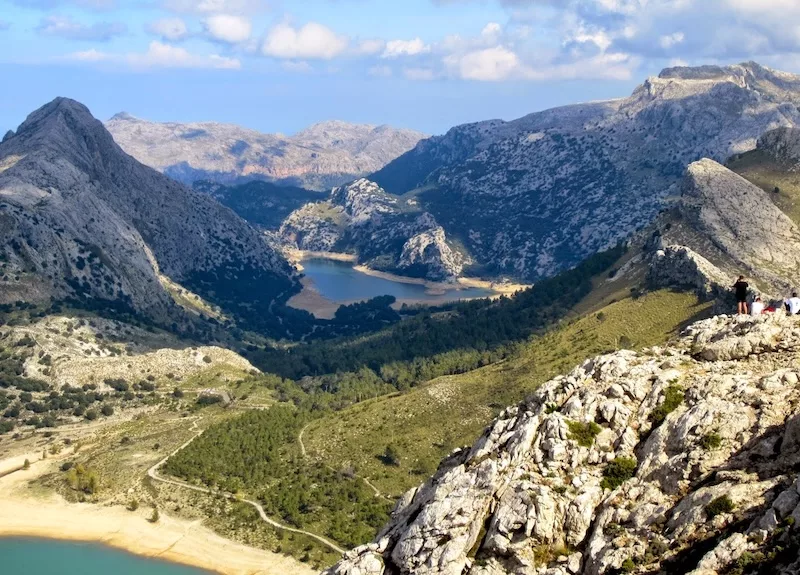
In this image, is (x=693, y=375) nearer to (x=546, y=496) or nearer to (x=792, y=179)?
(x=546, y=496)

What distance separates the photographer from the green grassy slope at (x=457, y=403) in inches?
4178

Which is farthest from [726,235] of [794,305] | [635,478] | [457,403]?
[635,478]

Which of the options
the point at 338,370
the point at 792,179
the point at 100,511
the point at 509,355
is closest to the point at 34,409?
the point at 100,511

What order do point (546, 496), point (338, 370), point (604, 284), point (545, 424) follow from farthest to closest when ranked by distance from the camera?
point (338, 370) < point (604, 284) < point (545, 424) < point (546, 496)

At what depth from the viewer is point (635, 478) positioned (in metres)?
35.1

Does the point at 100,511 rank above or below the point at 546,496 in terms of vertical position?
below

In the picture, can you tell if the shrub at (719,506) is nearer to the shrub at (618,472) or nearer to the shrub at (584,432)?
the shrub at (618,472)

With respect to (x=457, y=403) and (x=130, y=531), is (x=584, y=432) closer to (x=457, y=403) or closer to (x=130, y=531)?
(x=130, y=531)

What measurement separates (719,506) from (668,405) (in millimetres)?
7834

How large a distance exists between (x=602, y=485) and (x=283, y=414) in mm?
98428

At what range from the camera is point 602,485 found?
35688mm

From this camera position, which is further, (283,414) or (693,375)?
(283,414)

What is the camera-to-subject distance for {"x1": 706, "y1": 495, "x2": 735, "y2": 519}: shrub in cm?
3025

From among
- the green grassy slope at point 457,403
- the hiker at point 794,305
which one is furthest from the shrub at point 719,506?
the green grassy slope at point 457,403
